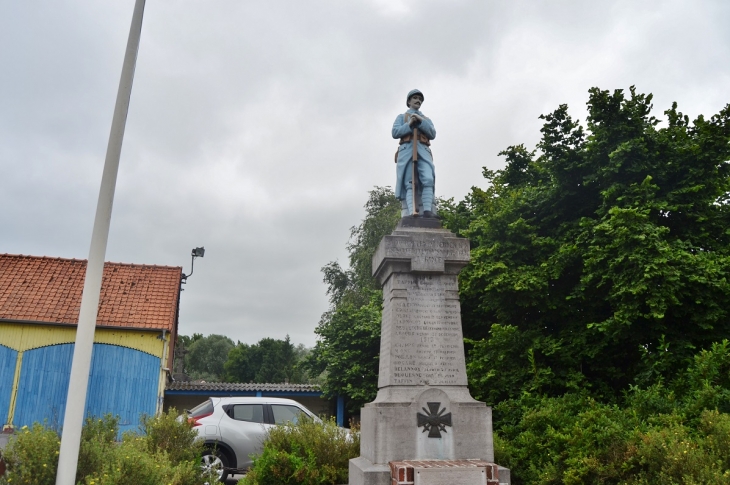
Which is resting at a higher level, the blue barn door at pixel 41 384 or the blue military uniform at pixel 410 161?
the blue military uniform at pixel 410 161

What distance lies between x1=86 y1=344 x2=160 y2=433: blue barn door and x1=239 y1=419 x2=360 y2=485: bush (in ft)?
29.0

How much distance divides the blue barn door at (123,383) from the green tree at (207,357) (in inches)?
1886

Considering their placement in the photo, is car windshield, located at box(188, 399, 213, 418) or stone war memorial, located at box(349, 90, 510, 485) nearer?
stone war memorial, located at box(349, 90, 510, 485)

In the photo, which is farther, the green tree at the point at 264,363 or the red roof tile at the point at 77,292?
the green tree at the point at 264,363

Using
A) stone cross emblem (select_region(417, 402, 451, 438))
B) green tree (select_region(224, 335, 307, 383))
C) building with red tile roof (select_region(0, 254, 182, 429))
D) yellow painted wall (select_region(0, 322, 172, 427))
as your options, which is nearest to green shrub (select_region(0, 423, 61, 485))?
stone cross emblem (select_region(417, 402, 451, 438))

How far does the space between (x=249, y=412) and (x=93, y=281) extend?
594 centimetres

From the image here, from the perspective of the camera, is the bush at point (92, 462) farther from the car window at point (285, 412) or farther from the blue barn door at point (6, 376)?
the blue barn door at point (6, 376)

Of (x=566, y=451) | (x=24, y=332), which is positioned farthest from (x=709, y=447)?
(x=24, y=332)

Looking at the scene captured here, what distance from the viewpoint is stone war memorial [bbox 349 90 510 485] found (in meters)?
6.35

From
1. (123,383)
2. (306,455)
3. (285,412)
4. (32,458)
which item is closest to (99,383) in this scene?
(123,383)

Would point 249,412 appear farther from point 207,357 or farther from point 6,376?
point 207,357

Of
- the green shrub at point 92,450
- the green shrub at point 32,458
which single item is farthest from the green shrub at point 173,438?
the green shrub at point 32,458

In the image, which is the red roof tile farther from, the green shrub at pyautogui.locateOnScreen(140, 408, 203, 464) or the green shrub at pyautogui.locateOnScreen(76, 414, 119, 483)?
the green shrub at pyautogui.locateOnScreen(76, 414, 119, 483)

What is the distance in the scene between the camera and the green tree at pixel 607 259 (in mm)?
9977
